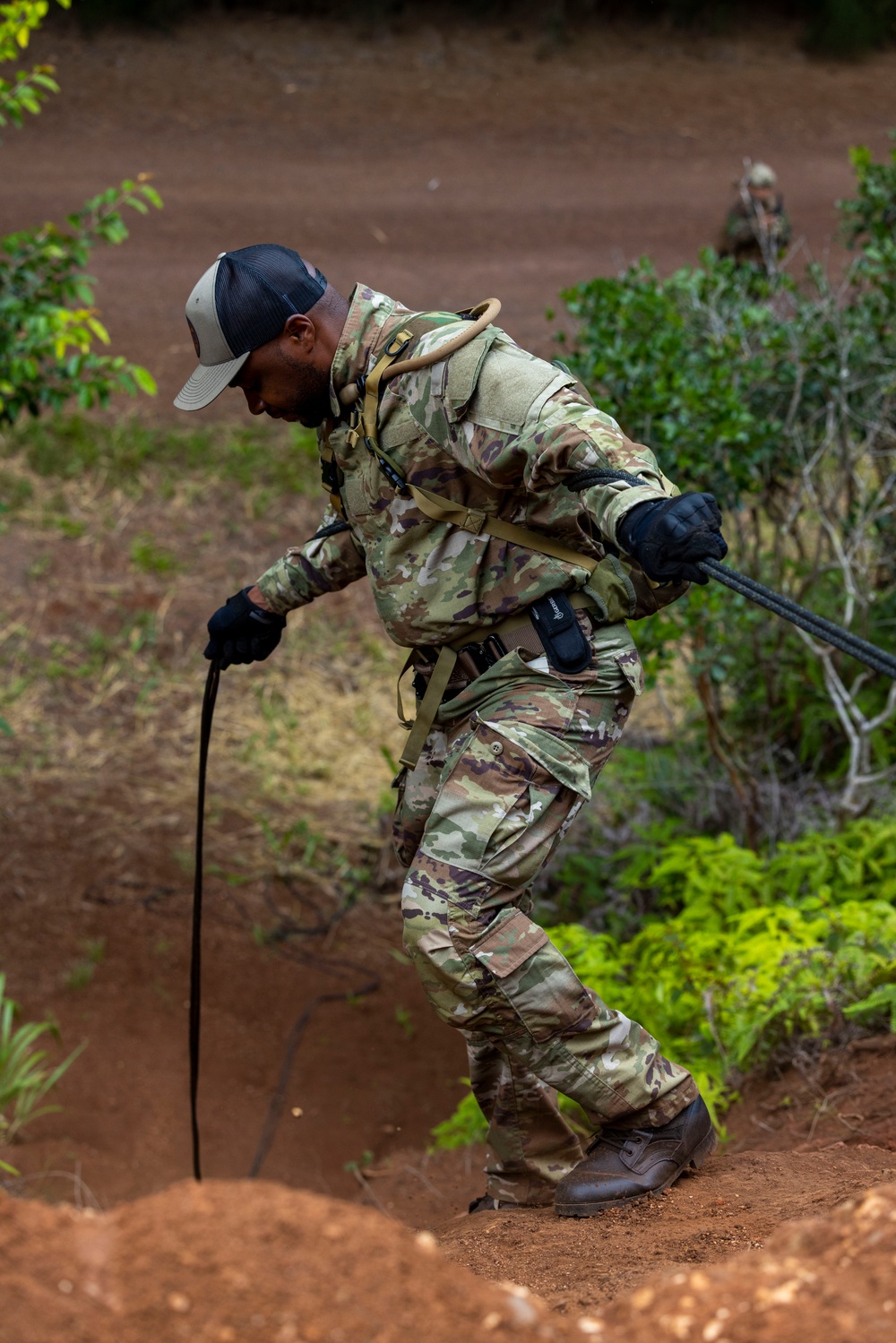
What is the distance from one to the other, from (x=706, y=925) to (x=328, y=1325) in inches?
Result: 114

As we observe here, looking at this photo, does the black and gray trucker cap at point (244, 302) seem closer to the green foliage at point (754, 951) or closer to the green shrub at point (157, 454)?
the green foliage at point (754, 951)

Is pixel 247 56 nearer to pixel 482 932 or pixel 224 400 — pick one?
pixel 224 400

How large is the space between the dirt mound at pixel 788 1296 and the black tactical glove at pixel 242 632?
2.24 m

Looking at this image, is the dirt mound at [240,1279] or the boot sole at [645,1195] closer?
the dirt mound at [240,1279]

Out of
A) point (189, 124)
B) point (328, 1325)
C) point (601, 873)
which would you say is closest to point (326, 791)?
point (601, 873)

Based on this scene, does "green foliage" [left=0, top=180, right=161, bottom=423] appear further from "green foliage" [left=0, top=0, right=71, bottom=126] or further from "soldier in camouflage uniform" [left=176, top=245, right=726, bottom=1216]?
"soldier in camouflage uniform" [left=176, top=245, right=726, bottom=1216]

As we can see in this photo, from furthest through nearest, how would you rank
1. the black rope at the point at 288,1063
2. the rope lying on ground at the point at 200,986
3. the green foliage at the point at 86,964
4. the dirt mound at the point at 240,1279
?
the green foliage at the point at 86,964 < the black rope at the point at 288,1063 < the rope lying on ground at the point at 200,986 < the dirt mound at the point at 240,1279

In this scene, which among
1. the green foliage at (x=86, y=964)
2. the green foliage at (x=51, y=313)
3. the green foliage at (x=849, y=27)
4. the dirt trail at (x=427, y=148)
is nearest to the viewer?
the green foliage at (x=51, y=313)

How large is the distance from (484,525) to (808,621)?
0.80m

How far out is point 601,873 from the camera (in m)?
5.03

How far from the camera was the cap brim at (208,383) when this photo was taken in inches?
114

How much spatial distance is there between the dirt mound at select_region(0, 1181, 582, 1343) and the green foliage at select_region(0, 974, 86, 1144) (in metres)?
2.66

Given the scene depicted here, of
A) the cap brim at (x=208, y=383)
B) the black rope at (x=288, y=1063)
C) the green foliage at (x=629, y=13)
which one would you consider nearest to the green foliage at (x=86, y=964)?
the black rope at (x=288, y=1063)

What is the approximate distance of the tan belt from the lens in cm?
283
